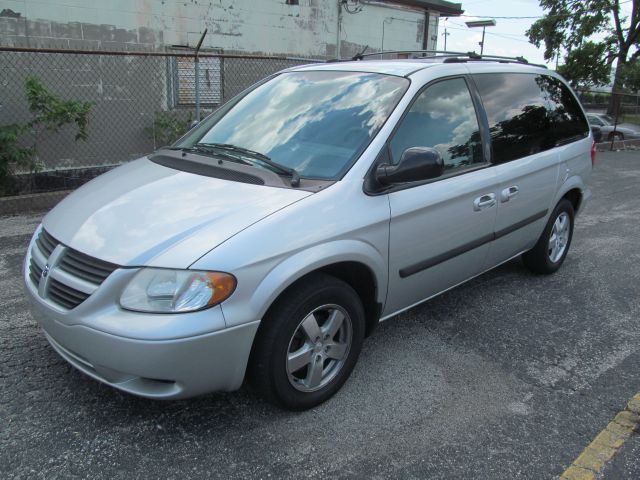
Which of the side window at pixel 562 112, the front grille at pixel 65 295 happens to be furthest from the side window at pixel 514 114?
the front grille at pixel 65 295

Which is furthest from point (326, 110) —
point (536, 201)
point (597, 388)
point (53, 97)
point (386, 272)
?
point (53, 97)

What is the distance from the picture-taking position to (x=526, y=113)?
13.9ft

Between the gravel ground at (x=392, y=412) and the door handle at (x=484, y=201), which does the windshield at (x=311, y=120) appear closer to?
the door handle at (x=484, y=201)

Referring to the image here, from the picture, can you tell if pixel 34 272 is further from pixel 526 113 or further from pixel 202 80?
pixel 202 80

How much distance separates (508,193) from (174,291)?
2575mm

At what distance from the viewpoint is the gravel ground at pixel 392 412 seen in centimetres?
248

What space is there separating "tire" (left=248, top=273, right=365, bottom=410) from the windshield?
0.67m

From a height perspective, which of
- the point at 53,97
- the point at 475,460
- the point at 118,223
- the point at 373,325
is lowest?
the point at 475,460

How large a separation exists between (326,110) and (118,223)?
143cm

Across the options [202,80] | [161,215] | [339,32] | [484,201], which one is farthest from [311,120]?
[339,32]

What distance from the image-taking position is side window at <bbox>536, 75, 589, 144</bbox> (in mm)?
4566

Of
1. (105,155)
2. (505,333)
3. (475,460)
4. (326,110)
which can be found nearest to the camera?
(475,460)

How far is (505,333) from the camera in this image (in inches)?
151

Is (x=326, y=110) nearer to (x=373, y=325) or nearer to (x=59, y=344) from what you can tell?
(x=373, y=325)
